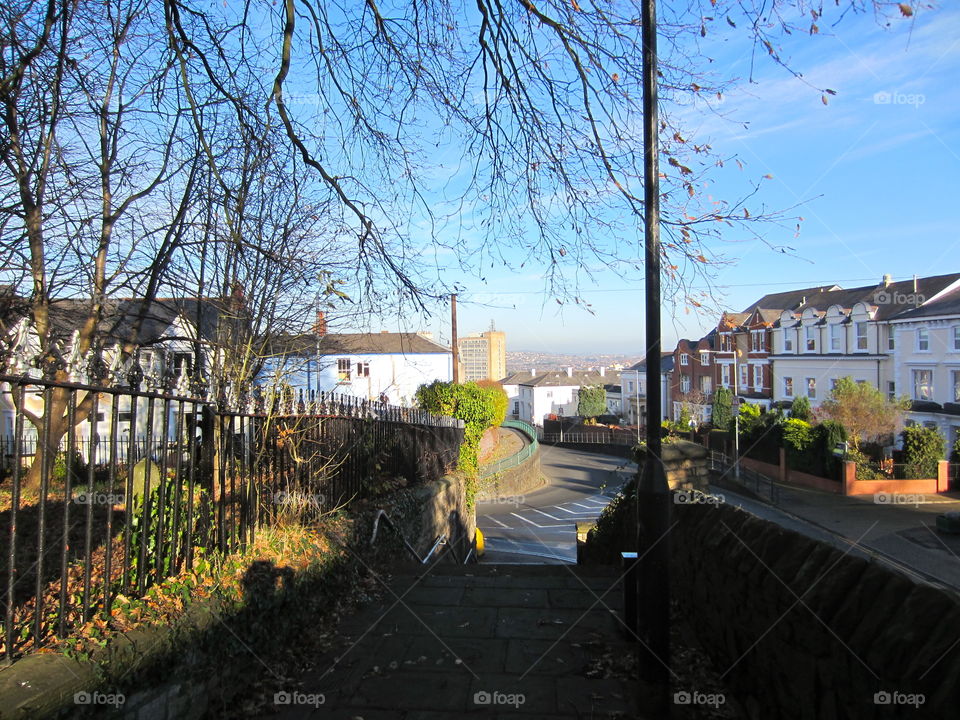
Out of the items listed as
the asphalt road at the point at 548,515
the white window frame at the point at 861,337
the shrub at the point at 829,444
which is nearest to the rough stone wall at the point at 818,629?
the asphalt road at the point at 548,515

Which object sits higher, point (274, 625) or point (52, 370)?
point (52, 370)

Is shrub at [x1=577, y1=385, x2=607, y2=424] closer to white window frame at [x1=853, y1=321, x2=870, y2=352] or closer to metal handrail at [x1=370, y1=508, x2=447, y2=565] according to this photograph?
white window frame at [x1=853, y1=321, x2=870, y2=352]

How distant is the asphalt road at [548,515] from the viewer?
67.4ft

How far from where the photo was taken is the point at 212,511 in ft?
15.6

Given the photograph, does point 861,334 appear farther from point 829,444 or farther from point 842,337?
point 829,444

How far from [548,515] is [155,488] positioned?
27.1 meters

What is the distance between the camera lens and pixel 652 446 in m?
4.26

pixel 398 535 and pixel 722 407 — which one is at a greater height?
pixel 722 407

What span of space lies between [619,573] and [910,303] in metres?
34.5

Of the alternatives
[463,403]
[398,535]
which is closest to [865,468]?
[463,403]

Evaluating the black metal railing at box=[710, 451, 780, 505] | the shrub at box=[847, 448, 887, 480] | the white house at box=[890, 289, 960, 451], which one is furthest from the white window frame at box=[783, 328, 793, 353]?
the shrub at box=[847, 448, 887, 480]

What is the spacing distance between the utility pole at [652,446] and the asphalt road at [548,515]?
8.34 metres

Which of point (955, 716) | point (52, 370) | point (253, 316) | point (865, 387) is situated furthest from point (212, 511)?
point (865, 387)

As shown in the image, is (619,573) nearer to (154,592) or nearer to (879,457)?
(154,592)
